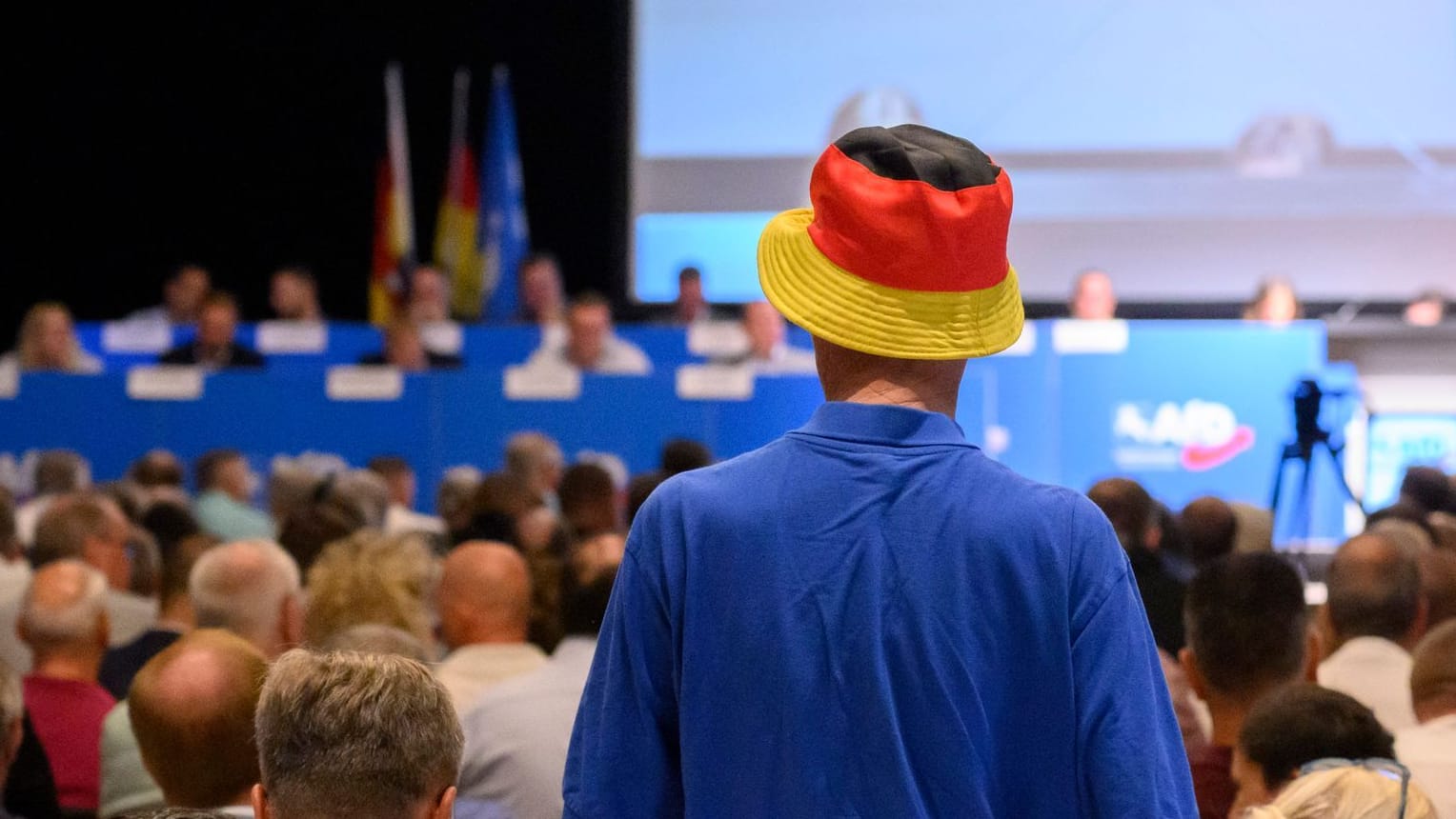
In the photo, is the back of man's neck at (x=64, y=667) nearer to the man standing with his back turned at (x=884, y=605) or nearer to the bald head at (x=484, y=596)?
the bald head at (x=484, y=596)

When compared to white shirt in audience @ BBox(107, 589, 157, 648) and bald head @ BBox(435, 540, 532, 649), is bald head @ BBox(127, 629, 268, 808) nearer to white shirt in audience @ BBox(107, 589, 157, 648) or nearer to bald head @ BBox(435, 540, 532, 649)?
bald head @ BBox(435, 540, 532, 649)

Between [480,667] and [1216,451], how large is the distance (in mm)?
4439

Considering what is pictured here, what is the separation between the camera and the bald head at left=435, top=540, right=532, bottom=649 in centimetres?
314

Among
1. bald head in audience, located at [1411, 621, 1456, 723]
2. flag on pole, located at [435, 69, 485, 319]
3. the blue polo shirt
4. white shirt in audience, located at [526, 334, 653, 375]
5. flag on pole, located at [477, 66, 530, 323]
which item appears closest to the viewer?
the blue polo shirt

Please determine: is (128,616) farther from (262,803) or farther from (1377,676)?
(1377,676)

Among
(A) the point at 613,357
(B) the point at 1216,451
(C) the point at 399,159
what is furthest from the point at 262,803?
(C) the point at 399,159

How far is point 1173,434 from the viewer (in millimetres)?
6793

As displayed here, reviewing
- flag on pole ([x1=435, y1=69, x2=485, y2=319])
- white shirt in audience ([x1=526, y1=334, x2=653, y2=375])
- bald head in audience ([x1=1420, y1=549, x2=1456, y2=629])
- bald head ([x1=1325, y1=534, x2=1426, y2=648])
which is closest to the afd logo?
white shirt in audience ([x1=526, y1=334, x2=653, y2=375])

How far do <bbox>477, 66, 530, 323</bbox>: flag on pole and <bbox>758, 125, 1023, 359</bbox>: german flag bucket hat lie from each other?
8.58m

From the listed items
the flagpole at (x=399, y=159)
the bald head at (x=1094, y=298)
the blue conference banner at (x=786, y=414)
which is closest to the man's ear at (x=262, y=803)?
the blue conference banner at (x=786, y=414)

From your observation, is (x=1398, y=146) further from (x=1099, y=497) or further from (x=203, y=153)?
(x=203, y=153)

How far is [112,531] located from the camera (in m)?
4.45

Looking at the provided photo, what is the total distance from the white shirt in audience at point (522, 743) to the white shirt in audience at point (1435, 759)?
1241 mm

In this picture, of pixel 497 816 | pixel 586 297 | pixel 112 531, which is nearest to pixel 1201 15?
pixel 586 297
